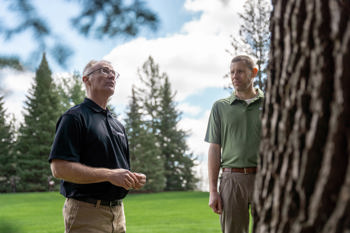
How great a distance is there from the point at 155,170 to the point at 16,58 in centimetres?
3236

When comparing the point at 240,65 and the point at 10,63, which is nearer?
the point at 10,63

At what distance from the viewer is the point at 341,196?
124 centimetres

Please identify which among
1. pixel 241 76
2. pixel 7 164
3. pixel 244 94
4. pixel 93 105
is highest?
pixel 241 76

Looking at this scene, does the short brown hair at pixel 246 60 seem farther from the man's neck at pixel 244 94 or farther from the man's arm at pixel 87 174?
the man's arm at pixel 87 174

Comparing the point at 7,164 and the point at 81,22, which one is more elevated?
the point at 81,22

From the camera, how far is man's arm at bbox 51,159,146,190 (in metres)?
2.44

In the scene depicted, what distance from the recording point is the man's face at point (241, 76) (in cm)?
331

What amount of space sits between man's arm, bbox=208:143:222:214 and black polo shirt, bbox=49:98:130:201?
0.85 metres

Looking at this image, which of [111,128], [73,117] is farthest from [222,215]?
[73,117]

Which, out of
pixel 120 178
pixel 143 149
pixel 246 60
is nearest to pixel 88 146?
pixel 120 178

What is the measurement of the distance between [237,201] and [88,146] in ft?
4.46

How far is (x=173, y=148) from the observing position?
37.4 meters


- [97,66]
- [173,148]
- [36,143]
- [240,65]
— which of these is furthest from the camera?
[173,148]

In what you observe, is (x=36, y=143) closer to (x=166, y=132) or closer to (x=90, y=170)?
(x=166, y=132)
